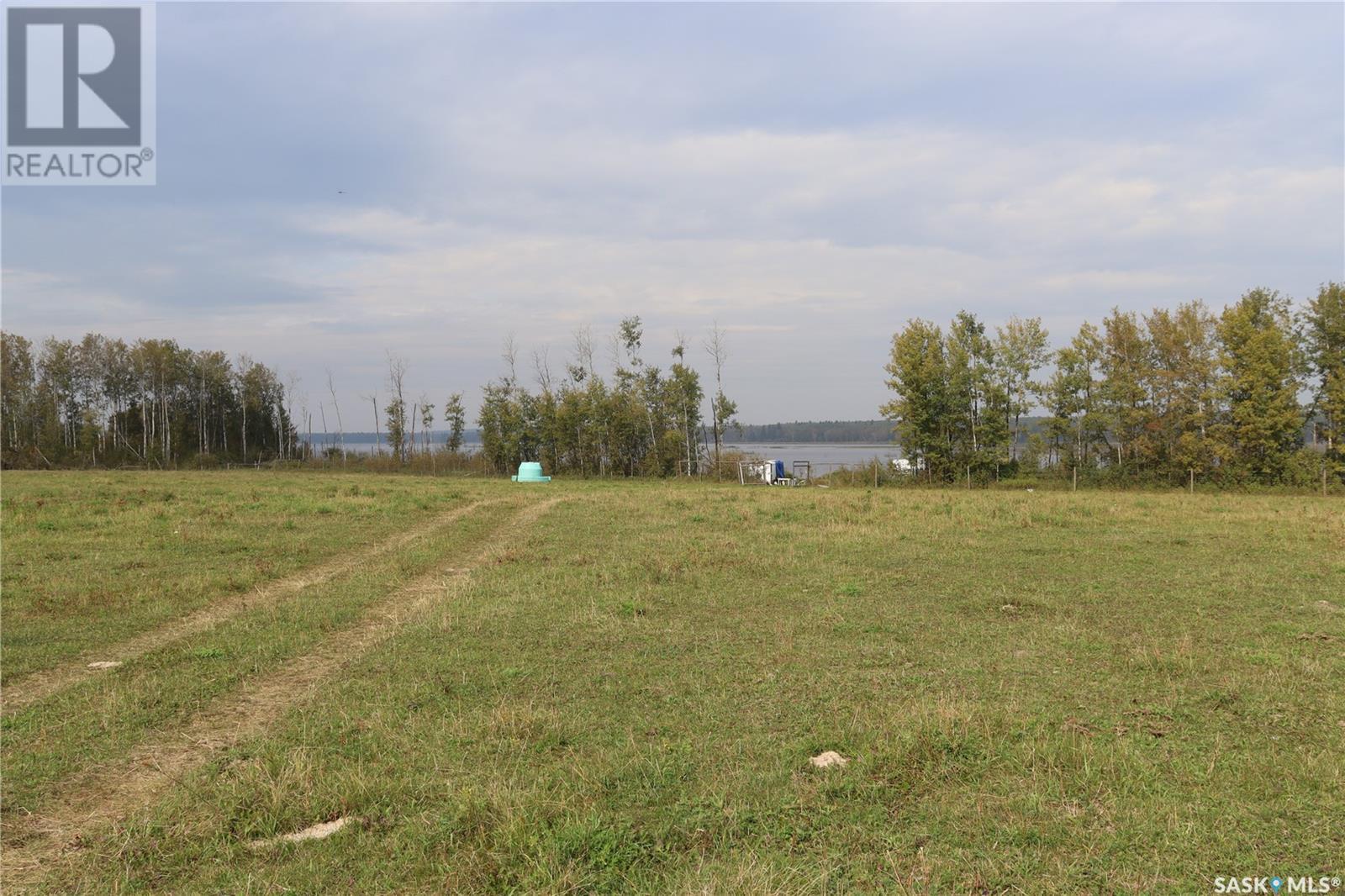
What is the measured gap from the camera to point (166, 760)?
5570 mm

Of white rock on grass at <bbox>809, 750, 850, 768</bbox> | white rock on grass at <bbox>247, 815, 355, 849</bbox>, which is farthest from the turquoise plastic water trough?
white rock on grass at <bbox>247, 815, 355, 849</bbox>

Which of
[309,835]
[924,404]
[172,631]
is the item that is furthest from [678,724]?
[924,404]

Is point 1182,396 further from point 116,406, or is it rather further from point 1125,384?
point 116,406

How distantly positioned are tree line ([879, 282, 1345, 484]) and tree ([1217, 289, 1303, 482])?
0.06 m

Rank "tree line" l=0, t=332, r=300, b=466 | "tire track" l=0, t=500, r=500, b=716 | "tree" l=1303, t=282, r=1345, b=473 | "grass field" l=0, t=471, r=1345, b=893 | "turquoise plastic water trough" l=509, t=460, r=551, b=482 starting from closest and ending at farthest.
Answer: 1. "grass field" l=0, t=471, r=1345, b=893
2. "tire track" l=0, t=500, r=500, b=716
3. "tree" l=1303, t=282, r=1345, b=473
4. "turquoise plastic water trough" l=509, t=460, r=551, b=482
5. "tree line" l=0, t=332, r=300, b=466

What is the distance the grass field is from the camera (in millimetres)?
4070

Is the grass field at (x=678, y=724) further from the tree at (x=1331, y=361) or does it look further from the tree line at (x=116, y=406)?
the tree line at (x=116, y=406)

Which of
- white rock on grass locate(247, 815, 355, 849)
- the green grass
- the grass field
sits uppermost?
the green grass

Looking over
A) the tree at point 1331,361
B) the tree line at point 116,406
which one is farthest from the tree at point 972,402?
the tree line at point 116,406

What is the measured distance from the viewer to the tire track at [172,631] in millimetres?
7211

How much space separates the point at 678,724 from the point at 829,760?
1.30 metres

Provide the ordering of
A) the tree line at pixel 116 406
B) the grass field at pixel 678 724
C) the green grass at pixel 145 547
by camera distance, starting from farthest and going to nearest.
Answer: the tree line at pixel 116 406
the green grass at pixel 145 547
the grass field at pixel 678 724

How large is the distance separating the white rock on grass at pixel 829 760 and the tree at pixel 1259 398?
129 feet

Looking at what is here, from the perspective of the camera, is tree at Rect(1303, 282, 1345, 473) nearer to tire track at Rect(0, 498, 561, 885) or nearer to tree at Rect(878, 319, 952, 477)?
tree at Rect(878, 319, 952, 477)
